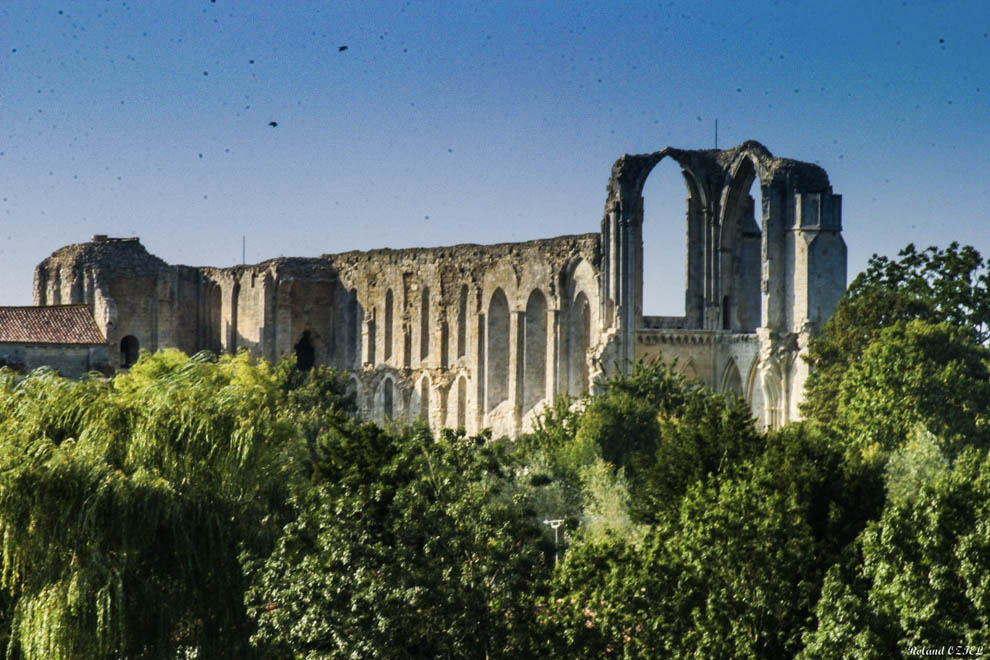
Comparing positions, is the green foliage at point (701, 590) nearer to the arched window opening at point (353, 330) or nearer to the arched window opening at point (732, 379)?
the arched window opening at point (732, 379)

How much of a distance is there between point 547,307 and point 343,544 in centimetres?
2833

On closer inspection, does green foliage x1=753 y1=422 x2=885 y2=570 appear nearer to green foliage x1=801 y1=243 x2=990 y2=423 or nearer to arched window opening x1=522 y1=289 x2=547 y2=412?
green foliage x1=801 y1=243 x2=990 y2=423

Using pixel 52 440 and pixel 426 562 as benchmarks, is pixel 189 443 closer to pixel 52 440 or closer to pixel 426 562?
pixel 52 440

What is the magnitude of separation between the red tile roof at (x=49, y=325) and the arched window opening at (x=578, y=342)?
13.4 metres

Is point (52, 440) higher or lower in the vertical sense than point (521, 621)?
higher

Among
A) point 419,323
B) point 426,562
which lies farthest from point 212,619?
point 419,323

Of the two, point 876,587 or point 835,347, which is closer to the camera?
point 876,587

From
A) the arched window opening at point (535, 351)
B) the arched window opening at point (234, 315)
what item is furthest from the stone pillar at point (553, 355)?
the arched window opening at point (234, 315)

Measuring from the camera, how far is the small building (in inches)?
1444

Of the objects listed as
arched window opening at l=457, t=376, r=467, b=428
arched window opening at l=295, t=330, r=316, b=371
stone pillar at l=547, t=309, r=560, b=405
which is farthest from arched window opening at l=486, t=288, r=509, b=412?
arched window opening at l=295, t=330, r=316, b=371

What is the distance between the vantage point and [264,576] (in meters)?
15.7

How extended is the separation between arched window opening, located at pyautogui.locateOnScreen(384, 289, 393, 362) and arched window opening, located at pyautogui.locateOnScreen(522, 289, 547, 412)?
8.92 meters

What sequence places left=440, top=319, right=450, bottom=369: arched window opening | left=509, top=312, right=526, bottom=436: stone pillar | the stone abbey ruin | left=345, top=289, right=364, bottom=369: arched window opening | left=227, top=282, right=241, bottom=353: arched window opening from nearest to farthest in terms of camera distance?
the stone abbey ruin
left=509, top=312, right=526, bottom=436: stone pillar
left=440, top=319, right=450, bottom=369: arched window opening
left=345, top=289, right=364, bottom=369: arched window opening
left=227, top=282, right=241, bottom=353: arched window opening

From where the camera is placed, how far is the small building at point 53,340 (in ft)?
120
